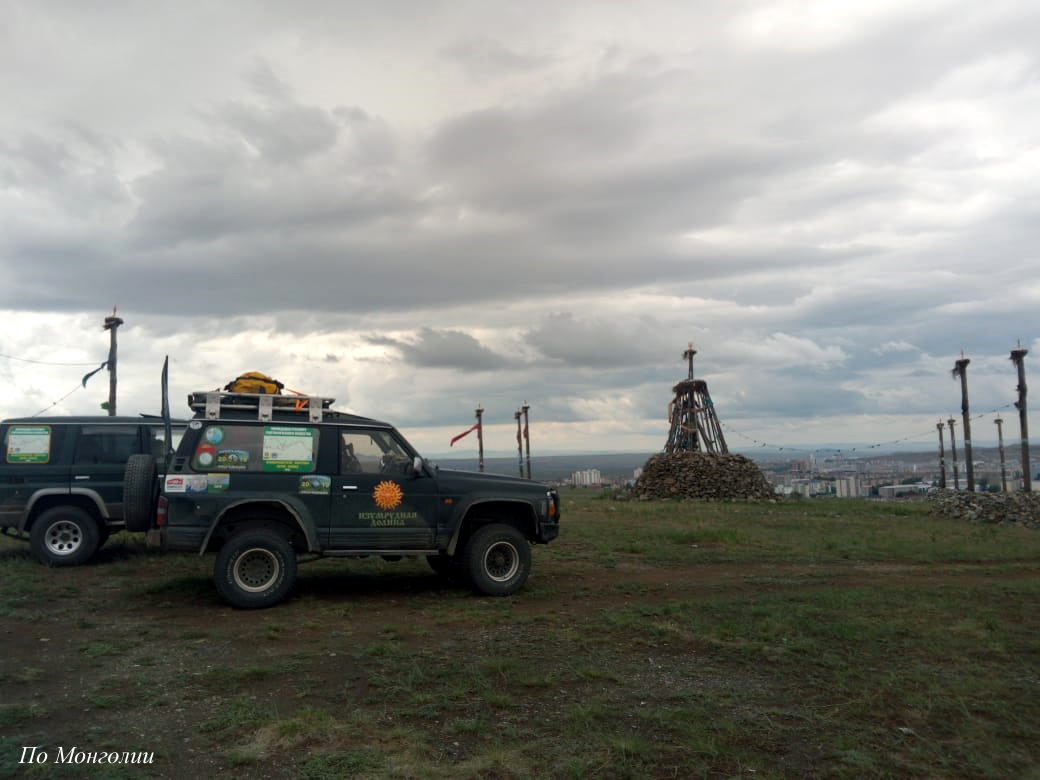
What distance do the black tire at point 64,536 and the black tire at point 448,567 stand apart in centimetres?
503

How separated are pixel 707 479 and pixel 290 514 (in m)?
24.2

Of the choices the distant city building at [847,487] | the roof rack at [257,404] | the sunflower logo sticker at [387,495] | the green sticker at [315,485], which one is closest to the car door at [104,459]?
the roof rack at [257,404]

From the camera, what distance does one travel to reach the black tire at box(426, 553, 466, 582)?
10.4 metres

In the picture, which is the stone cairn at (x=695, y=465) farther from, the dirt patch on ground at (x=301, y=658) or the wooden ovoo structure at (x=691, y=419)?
the dirt patch on ground at (x=301, y=658)

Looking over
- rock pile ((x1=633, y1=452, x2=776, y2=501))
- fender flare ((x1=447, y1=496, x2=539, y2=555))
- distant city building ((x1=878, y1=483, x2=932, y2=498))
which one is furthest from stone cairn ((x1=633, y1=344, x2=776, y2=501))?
fender flare ((x1=447, y1=496, x2=539, y2=555))

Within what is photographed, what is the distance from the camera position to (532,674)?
6.65 metres

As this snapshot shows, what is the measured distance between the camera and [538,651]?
7445mm

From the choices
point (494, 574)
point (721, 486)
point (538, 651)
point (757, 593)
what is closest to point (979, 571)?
point (757, 593)

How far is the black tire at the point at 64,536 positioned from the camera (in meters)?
11.8

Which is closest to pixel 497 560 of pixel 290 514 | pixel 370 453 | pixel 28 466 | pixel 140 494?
pixel 370 453

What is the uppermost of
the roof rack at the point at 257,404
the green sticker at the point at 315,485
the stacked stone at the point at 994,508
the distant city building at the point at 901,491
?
the roof rack at the point at 257,404

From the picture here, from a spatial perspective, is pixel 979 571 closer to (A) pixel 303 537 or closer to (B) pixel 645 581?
(B) pixel 645 581

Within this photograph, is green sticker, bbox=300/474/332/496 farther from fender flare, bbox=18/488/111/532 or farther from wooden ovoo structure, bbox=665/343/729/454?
wooden ovoo structure, bbox=665/343/729/454

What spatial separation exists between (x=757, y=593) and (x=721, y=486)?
21.3 meters
